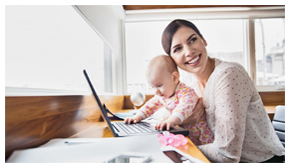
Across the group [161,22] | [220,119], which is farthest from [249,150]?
[161,22]

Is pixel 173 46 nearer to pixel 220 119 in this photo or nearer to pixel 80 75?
pixel 220 119

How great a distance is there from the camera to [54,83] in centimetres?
88

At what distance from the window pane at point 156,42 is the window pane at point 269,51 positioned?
0.64 feet

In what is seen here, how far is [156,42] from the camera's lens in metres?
2.43

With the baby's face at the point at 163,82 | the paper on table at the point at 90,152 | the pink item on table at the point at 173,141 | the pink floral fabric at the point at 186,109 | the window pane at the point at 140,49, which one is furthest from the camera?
the window pane at the point at 140,49

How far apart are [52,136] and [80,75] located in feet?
2.14

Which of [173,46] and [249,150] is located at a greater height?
[173,46]

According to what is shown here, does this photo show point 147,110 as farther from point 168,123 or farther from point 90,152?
point 90,152

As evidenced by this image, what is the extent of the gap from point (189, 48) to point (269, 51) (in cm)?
197

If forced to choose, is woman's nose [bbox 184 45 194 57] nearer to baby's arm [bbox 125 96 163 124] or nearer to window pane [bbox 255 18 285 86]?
baby's arm [bbox 125 96 163 124]

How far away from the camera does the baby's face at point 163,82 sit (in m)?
0.97

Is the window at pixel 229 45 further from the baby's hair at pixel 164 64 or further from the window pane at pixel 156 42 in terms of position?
the baby's hair at pixel 164 64

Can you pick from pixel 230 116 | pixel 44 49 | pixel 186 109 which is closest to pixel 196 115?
pixel 186 109

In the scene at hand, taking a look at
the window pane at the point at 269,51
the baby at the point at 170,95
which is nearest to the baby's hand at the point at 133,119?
the baby at the point at 170,95
